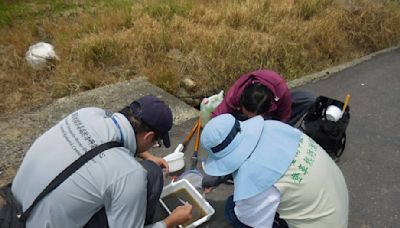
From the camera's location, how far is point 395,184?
3758 millimetres

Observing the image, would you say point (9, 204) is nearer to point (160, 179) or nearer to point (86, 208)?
point (86, 208)

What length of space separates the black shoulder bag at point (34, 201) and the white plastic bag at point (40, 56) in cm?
391

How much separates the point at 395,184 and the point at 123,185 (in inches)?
110

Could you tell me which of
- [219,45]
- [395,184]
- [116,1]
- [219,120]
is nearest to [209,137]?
[219,120]

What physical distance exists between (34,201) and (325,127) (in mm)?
2571

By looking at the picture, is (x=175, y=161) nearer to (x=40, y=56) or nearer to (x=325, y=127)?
(x=325, y=127)

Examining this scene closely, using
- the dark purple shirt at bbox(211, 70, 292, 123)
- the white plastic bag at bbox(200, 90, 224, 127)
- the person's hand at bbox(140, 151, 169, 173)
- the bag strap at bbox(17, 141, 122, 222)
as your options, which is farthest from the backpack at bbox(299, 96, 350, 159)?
the bag strap at bbox(17, 141, 122, 222)

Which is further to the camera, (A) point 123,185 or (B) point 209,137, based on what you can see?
(B) point 209,137

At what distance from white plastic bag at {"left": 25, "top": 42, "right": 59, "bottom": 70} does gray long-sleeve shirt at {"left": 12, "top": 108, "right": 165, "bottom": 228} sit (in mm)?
4054

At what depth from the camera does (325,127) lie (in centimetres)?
366

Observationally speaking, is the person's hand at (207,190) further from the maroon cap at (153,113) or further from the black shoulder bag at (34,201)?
the black shoulder bag at (34,201)

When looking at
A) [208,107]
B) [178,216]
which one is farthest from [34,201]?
[208,107]

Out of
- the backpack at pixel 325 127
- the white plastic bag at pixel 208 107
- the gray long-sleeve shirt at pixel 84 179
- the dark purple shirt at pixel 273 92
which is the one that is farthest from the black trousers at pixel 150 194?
the backpack at pixel 325 127

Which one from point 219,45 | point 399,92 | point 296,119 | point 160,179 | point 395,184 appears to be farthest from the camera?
point 219,45
